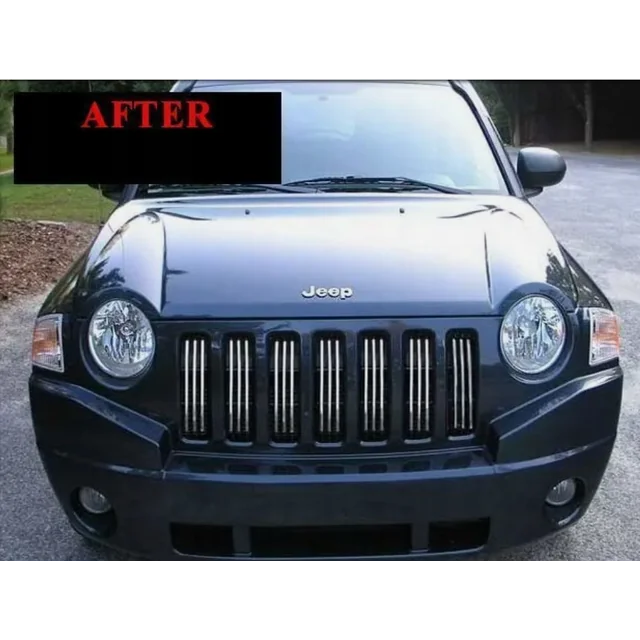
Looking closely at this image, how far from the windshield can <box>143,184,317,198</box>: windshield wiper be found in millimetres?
61

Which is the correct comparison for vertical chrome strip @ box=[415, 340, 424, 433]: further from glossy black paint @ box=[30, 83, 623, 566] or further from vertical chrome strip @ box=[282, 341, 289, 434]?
vertical chrome strip @ box=[282, 341, 289, 434]

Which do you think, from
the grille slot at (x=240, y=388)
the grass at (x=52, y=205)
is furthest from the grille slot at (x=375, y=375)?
the grass at (x=52, y=205)

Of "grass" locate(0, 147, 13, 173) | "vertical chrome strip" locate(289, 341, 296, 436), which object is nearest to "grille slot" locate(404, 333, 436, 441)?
"vertical chrome strip" locate(289, 341, 296, 436)

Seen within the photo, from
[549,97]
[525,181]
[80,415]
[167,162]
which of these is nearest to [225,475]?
[80,415]

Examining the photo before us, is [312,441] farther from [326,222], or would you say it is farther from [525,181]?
[525,181]

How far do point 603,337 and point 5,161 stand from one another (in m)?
3.09

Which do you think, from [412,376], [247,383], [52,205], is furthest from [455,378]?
[52,205]

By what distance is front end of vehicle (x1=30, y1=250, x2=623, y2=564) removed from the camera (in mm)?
2174

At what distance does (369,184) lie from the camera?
126 inches

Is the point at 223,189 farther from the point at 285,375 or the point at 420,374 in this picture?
the point at 420,374

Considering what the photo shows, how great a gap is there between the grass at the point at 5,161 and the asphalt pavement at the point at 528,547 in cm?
132

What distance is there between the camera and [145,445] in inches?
86.2
